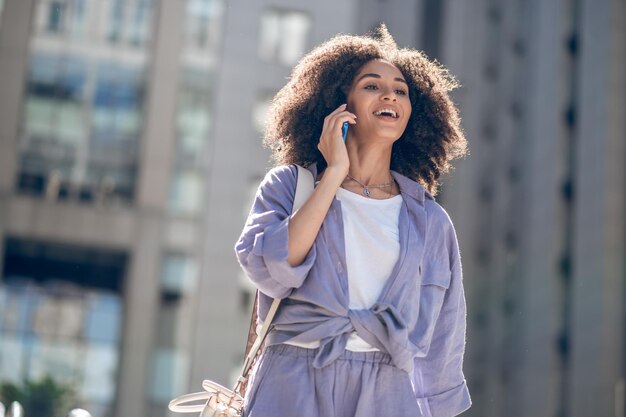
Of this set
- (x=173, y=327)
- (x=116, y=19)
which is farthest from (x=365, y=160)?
(x=116, y=19)

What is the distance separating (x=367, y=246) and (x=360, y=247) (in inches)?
0.9

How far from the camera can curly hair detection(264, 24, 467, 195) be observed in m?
4.30

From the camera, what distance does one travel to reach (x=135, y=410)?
115 ft

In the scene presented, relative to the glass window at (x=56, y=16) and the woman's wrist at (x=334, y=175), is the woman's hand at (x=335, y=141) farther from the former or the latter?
the glass window at (x=56, y=16)

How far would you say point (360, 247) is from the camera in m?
3.91

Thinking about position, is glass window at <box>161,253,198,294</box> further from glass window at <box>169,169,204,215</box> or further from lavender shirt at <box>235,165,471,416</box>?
lavender shirt at <box>235,165,471,416</box>

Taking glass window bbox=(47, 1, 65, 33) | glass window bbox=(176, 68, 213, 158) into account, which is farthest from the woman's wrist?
glass window bbox=(47, 1, 65, 33)

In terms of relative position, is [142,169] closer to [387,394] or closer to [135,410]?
[135,410]

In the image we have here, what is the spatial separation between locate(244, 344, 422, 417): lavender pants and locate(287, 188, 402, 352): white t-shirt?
5cm

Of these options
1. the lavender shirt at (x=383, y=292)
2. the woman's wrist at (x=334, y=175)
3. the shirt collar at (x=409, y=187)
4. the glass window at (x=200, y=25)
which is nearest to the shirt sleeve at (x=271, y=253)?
the lavender shirt at (x=383, y=292)

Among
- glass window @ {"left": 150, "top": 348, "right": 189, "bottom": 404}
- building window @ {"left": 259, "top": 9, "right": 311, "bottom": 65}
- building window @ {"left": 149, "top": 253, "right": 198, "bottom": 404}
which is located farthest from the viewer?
building window @ {"left": 259, "top": 9, "right": 311, "bottom": 65}

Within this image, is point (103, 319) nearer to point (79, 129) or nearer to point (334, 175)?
point (79, 129)

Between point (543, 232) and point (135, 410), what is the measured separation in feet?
44.0

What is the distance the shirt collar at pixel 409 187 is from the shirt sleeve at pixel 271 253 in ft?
0.87
